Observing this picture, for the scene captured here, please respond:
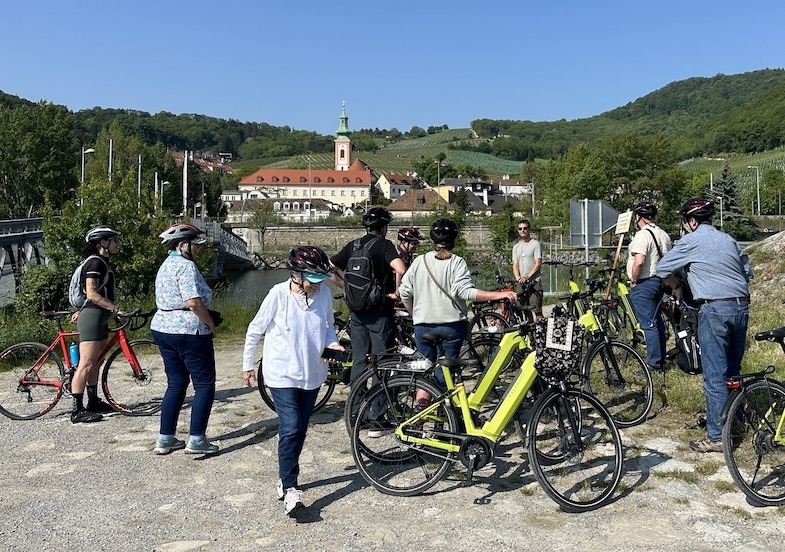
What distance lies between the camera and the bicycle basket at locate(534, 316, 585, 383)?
14.9ft

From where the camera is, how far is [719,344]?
5277 mm

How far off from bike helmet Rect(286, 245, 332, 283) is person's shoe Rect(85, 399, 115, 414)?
135 inches

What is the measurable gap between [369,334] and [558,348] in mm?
2136

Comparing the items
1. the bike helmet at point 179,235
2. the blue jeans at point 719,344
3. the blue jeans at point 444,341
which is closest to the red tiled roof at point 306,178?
the bike helmet at point 179,235

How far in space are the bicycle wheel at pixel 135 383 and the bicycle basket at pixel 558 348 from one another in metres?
3.46

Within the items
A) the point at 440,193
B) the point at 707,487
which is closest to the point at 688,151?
the point at 440,193

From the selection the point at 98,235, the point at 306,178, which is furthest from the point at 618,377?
the point at 306,178

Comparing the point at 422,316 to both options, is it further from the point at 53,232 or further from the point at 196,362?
the point at 53,232

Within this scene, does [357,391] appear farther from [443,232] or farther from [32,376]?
[32,376]

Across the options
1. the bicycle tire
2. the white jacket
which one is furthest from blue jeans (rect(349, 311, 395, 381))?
the white jacket

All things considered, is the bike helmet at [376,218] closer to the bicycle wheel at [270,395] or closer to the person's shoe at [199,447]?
the bicycle wheel at [270,395]

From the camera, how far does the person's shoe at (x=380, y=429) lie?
16.4 ft

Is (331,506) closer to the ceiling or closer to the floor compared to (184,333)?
closer to the floor

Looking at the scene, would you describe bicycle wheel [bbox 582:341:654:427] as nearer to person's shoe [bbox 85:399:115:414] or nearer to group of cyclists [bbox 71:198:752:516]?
group of cyclists [bbox 71:198:752:516]
